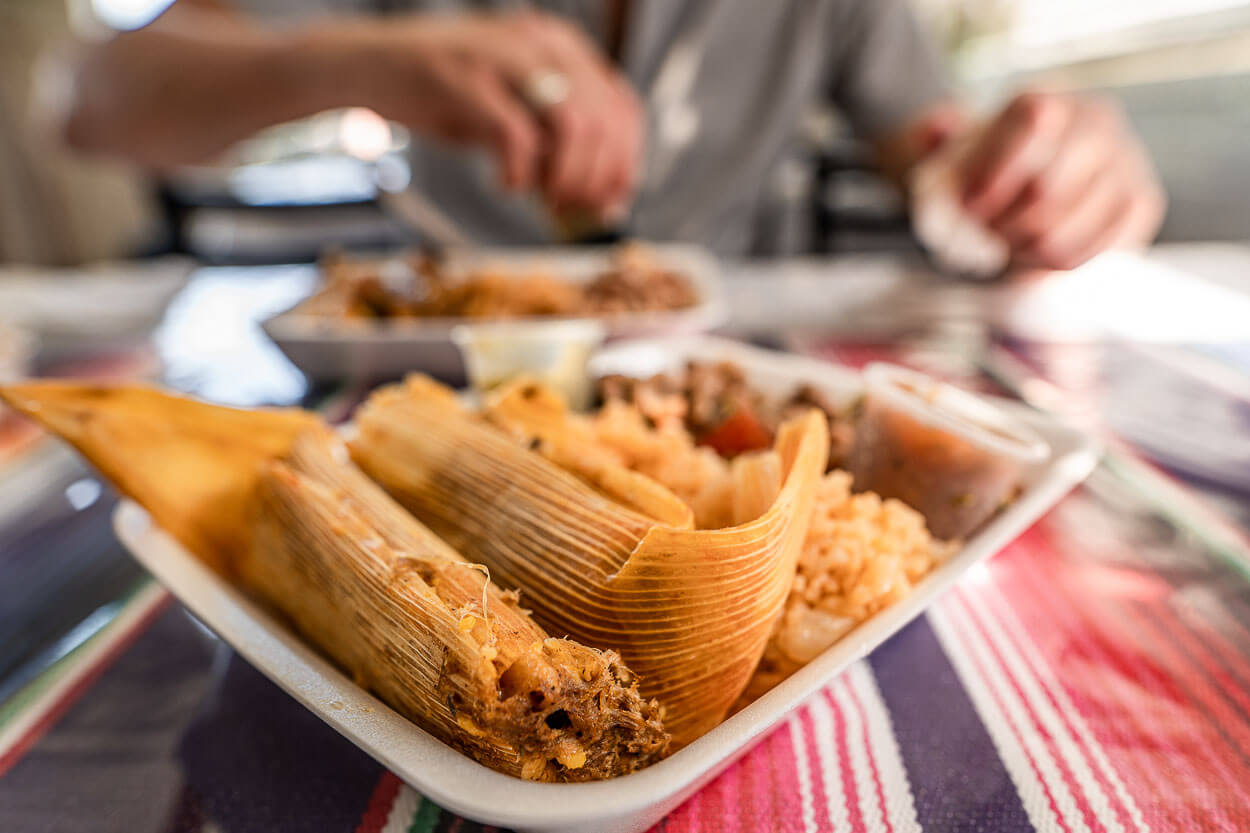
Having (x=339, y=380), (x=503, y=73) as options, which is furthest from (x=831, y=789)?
(x=503, y=73)

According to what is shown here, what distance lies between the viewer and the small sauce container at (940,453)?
0.58 meters

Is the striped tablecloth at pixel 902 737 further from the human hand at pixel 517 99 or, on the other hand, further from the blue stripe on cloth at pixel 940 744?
the human hand at pixel 517 99

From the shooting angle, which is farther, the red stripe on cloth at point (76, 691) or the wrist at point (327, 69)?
the wrist at point (327, 69)

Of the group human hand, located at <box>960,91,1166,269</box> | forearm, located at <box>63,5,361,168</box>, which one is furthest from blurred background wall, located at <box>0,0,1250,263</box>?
human hand, located at <box>960,91,1166,269</box>

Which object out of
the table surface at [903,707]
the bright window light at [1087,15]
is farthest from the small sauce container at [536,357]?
the bright window light at [1087,15]

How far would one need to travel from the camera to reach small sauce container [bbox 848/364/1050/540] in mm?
584

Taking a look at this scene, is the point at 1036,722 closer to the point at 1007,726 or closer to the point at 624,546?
the point at 1007,726

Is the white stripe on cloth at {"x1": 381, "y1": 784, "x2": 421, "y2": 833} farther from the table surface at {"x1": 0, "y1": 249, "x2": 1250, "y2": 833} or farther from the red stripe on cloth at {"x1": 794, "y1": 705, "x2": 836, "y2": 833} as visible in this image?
the red stripe on cloth at {"x1": 794, "y1": 705, "x2": 836, "y2": 833}

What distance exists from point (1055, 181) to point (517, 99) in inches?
38.1

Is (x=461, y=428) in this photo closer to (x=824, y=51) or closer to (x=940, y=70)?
(x=824, y=51)

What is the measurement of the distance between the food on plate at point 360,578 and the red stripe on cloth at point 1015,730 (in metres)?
0.24

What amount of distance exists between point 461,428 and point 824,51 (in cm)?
218

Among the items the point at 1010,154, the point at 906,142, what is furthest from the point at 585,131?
the point at 906,142

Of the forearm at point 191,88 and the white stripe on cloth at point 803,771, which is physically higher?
the forearm at point 191,88
